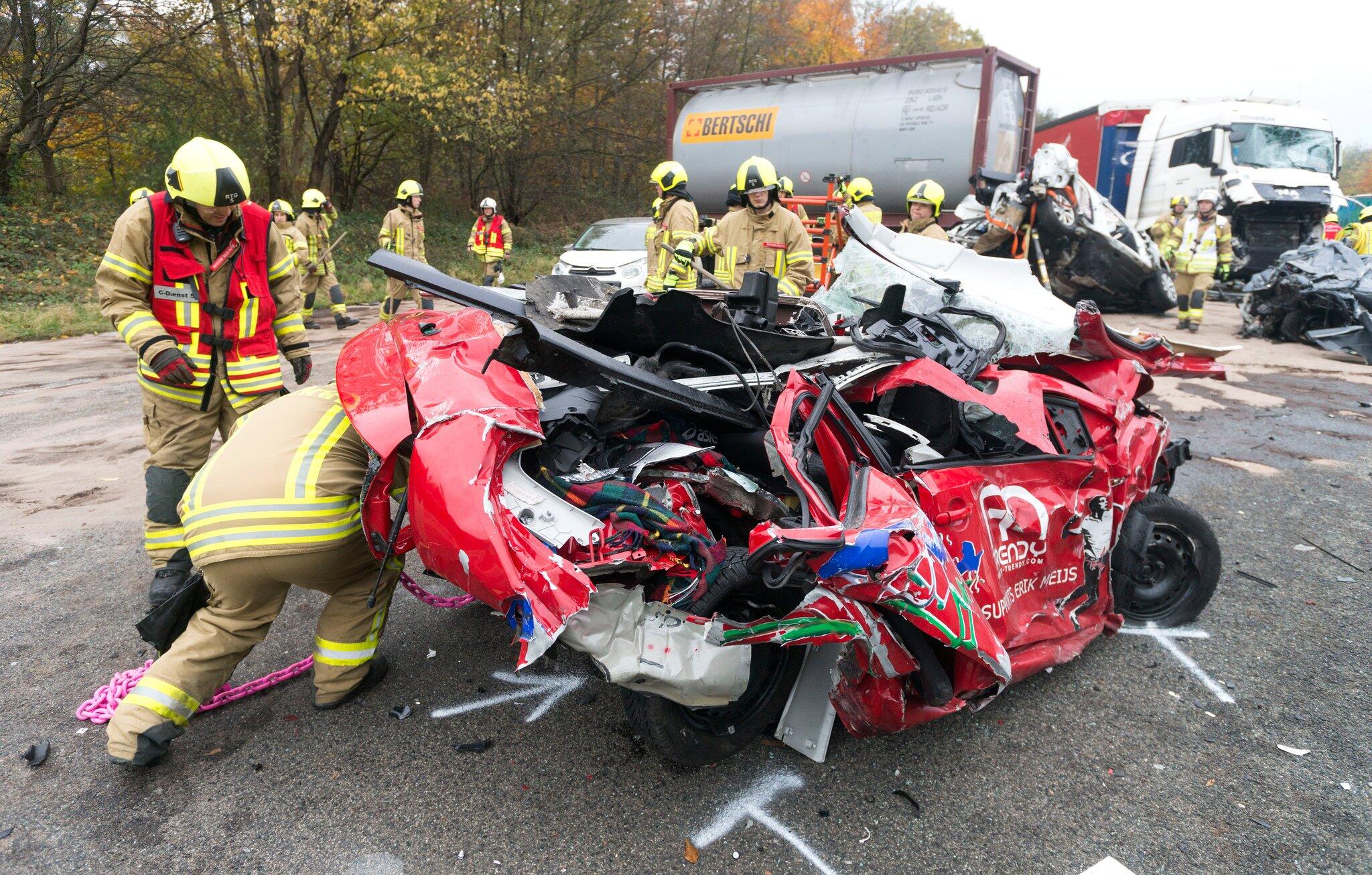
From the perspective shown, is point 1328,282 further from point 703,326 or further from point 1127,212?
point 703,326

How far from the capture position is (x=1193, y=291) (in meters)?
11.1

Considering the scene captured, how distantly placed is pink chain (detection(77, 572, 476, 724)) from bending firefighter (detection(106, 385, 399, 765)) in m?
0.25

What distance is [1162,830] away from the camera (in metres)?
2.22

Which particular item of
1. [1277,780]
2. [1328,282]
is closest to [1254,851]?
[1277,780]

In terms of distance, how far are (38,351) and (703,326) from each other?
9454 millimetres

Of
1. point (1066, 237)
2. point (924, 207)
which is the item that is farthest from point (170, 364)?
point (1066, 237)

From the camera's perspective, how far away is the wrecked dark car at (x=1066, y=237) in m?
10.1

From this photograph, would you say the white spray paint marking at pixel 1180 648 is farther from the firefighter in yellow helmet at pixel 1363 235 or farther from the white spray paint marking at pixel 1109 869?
the firefighter in yellow helmet at pixel 1363 235

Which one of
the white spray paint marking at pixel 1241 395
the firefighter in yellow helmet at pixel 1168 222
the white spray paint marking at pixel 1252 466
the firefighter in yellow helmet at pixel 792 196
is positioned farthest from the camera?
the firefighter in yellow helmet at pixel 1168 222

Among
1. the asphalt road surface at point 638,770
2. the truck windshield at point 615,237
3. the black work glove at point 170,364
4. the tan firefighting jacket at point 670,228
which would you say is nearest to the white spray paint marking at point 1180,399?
the asphalt road surface at point 638,770

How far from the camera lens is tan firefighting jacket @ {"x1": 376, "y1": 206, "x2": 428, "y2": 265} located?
11.0m

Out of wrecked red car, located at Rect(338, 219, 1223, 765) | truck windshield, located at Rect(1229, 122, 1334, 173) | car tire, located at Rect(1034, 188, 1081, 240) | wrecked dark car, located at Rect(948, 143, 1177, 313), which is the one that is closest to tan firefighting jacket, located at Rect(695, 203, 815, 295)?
wrecked red car, located at Rect(338, 219, 1223, 765)

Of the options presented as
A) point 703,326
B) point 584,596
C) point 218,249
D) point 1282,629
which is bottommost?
point 1282,629

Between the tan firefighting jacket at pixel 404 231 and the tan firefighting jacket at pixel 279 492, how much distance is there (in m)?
8.98
